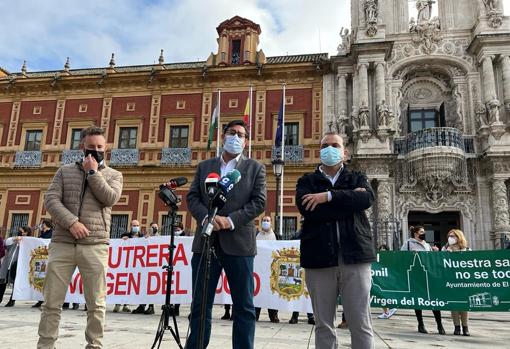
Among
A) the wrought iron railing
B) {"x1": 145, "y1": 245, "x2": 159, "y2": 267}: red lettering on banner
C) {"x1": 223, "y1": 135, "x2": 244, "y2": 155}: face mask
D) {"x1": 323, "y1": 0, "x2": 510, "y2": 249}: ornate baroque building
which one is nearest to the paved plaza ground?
{"x1": 145, "y1": 245, "x2": 159, "y2": 267}: red lettering on banner

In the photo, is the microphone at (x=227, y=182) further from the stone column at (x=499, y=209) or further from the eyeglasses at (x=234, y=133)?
the stone column at (x=499, y=209)

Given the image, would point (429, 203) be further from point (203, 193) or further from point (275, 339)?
point (203, 193)

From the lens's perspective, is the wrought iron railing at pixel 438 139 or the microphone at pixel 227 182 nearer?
the microphone at pixel 227 182

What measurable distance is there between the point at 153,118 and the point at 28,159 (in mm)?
6769

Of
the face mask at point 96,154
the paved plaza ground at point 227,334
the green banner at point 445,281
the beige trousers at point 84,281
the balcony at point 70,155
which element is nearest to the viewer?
the beige trousers at point 84,281

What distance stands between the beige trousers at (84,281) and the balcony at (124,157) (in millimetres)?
17416

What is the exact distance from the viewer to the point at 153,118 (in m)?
21.2

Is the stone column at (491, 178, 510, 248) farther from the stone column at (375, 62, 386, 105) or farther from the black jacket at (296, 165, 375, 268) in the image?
the black jacket at (296, 165, 375, 268)

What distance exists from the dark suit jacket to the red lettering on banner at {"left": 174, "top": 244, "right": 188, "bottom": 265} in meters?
4.54

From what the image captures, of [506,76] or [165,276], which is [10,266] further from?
[506,76]

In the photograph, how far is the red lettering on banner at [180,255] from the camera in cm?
793

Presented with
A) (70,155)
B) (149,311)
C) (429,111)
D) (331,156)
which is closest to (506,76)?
(429,111)

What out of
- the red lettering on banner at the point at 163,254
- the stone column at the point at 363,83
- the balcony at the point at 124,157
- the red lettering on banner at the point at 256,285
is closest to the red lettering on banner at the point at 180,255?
the red lettering on banner at the point at 163,254

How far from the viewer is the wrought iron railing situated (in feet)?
53.7
